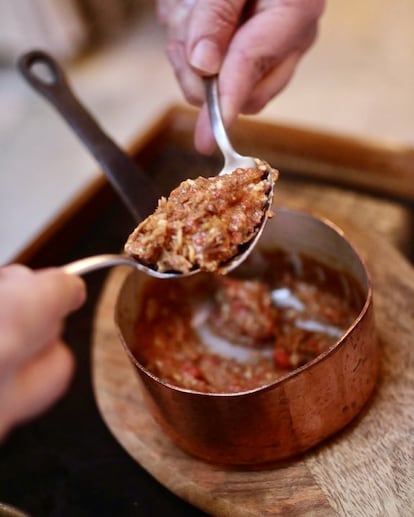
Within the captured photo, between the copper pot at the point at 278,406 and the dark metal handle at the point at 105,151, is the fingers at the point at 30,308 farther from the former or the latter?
the dark metal handle at the point at 105,151

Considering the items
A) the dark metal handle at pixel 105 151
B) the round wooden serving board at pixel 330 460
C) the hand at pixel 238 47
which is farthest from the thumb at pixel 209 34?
the round wooden serving board at pixel 330 460

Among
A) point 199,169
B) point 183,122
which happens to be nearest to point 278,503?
point 199,169

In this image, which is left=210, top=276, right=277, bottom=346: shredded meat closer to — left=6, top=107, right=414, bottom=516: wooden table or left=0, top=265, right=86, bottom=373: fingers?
A: left=6, top=107, right=414, bottom=516: wooden table

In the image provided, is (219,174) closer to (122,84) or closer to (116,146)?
(116,146)

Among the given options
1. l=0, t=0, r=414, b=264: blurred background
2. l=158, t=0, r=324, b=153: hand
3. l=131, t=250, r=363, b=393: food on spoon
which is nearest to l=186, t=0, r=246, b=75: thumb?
l=158, t=0, r=324, b=153: hand

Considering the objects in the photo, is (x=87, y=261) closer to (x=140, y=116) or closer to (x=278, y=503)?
(x=278, y=503)
